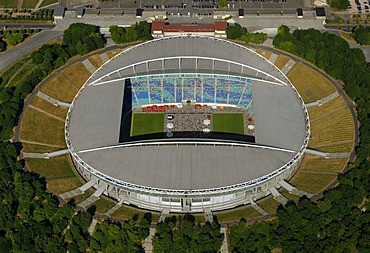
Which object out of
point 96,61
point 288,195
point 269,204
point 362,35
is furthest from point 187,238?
point 362,35

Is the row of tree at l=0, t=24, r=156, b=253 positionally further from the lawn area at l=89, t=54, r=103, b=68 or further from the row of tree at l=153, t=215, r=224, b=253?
the lawn area at l=89, t=54, r=103, b=68

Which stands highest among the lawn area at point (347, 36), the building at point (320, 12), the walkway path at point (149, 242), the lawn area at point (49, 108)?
the building at point (320, 12)

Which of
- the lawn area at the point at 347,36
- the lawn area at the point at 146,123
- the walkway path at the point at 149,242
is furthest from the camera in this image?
the lawn area at the point at 347,36

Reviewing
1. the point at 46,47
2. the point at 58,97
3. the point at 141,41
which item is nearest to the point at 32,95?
the point at 58,97

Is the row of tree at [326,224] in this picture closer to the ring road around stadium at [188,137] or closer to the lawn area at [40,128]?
the ring road around stadium at [188,137]

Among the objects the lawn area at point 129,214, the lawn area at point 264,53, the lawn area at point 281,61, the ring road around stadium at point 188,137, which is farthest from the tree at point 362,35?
the lawn area at point 129,214

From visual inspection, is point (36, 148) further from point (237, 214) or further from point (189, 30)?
point (189, 30)

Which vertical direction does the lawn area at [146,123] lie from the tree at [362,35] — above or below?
below
